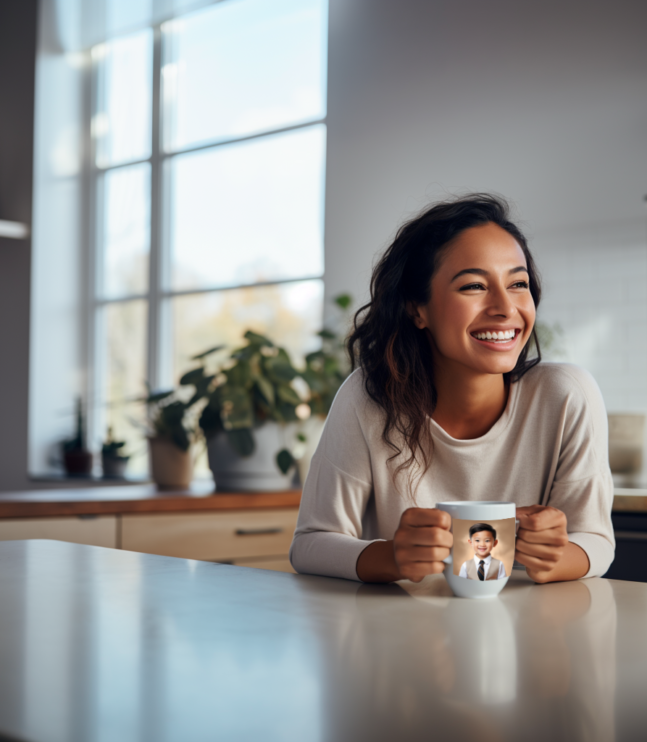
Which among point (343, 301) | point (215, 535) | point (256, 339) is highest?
point (343, 301)

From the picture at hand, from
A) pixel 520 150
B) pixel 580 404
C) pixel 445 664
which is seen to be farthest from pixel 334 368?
pixel 445 664

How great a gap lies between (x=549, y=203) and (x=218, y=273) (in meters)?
1.96

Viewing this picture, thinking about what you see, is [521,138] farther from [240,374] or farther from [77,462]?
[77,462]

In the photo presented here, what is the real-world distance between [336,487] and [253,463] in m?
1.62

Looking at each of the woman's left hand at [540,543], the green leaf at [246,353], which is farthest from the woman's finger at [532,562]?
the green leaf at [246,353]

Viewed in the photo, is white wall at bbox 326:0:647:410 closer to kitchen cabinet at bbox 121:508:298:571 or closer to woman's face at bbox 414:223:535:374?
A: kitchen cabinet at bbox 121:508:298:571

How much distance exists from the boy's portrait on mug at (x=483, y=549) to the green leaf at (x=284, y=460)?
201 centimetres

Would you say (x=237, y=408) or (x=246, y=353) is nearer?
(x=237, y=408)

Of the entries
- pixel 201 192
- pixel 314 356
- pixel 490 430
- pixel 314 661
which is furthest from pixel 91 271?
pixel 314 661

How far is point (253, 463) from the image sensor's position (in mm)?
2889

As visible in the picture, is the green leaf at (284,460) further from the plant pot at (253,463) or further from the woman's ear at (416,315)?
the woman's ear at (416,315)

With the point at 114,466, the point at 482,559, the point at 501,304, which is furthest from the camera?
the point at 114,466

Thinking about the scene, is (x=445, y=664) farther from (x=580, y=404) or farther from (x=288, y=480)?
(x=288, y=480)

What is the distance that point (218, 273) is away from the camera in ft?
14.3
